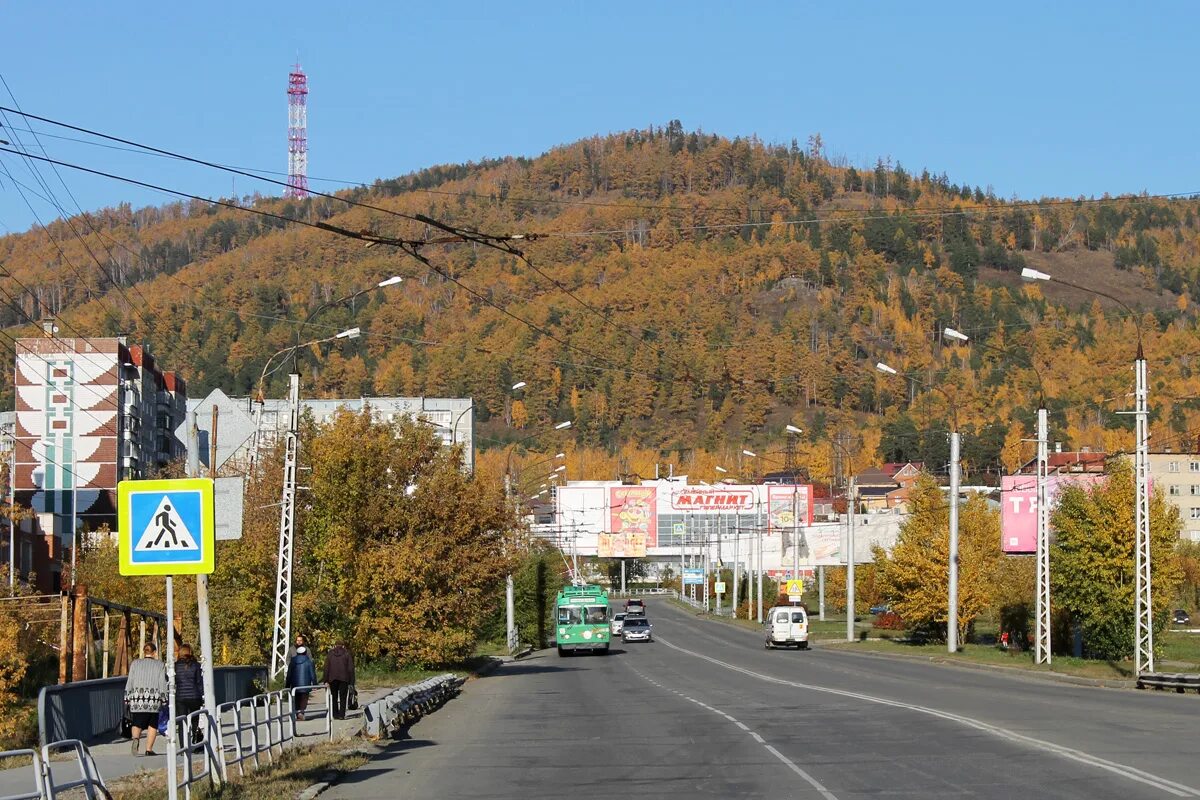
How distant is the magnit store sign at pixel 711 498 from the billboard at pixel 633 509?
9.26ft

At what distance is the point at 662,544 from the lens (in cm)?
18112

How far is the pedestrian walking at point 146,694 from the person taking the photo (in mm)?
21766

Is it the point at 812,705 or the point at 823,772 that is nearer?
the point at 823,772

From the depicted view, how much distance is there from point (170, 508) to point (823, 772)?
8423 mm

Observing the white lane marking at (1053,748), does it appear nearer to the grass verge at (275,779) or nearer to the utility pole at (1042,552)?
the grass verge at (275,779)

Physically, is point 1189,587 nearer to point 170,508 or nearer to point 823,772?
point 823,772

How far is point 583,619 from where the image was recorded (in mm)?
70688

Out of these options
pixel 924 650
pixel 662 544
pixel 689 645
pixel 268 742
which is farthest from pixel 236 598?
pixel 662 544

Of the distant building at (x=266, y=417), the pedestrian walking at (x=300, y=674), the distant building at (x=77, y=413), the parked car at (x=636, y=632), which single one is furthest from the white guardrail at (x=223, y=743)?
the distant building at (x=77, y=413)

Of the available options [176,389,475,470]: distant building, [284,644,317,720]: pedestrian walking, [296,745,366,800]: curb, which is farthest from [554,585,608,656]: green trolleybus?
[296,745,366,800]: curb

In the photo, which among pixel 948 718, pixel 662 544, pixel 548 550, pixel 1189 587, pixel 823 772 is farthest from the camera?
pixel 662 544

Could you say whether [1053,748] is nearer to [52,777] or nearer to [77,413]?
[52,777]

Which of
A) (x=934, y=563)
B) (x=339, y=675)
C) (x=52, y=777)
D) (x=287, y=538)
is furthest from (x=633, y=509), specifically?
(x=52, y=777)

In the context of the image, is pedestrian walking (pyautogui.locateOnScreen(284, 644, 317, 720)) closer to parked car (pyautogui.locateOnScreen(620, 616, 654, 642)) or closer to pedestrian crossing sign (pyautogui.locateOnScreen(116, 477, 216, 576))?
pedestrian crossing sign (pyautogui.locateOnScreen(116, 477, 216, 576))
